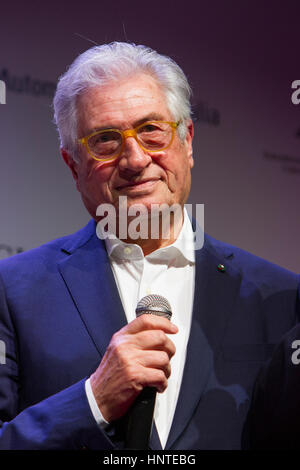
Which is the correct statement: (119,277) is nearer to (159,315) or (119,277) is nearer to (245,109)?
(159,315)

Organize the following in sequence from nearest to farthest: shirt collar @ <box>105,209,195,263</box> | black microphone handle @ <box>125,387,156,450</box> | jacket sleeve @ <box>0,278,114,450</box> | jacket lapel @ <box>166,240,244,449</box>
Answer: black microphone handle @ <box>125,387,156,450</box>
jacket sleeve @ <box>0,278,114,450</box>
jacket lapel @ <box>166,240,244,449</box>
shirt collar @ <box>105,209,195,263</box>

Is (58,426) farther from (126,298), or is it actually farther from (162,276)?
(162,276)

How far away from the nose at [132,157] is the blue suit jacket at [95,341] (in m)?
0.31

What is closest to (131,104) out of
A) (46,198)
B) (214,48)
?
(46,198)

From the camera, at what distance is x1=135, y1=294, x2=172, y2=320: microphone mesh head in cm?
146

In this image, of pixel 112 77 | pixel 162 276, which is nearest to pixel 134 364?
pixel 162 276

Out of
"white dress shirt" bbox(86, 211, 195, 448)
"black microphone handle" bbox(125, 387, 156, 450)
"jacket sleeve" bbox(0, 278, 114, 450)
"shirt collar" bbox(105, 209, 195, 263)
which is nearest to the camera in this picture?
"black microphone handle" bbox(125, 387, 156, 450)

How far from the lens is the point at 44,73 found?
2.66 meters

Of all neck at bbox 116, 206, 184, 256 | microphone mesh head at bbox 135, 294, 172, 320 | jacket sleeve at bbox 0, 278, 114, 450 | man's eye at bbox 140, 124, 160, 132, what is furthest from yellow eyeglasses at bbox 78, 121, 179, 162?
jacket sleeve at bbox 0, 278, 114, 450

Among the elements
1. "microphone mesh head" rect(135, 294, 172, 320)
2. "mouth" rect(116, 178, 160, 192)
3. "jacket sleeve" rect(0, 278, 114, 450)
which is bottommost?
"jacket sleeve" rect(0, 278, 114, 450)

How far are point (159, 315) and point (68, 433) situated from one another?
0.41 metres

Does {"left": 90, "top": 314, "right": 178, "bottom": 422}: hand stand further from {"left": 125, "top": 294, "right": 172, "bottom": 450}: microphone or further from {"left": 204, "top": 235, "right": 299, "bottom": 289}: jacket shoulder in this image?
{"left": 204, "top": 235, "right": 299, "bottom": 289}: jacket shoulder

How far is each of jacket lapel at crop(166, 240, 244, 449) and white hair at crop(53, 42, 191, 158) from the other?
0.46 metres

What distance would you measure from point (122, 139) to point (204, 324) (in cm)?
63
